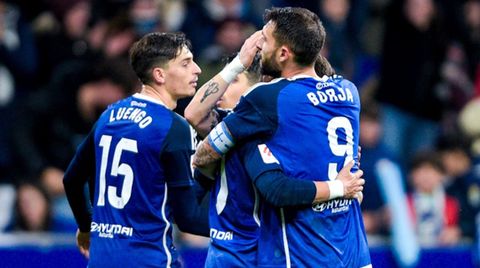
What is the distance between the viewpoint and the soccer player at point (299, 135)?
6.97 meters

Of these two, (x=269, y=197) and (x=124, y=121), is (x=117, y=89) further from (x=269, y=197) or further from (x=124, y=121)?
(x=269, y=197)

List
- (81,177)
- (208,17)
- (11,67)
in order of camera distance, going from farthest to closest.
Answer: (208,17)
(11,67)
(81,177)

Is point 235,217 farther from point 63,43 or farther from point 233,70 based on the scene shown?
point 63,43

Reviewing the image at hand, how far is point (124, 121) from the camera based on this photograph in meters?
7.56

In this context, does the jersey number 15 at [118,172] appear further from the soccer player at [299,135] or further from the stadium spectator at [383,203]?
the stadium spectator at [383,203]

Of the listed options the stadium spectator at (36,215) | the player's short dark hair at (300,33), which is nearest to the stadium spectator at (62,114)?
the stadium spectator at (36,215)

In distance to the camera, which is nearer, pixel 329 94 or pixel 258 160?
pixel 258 160

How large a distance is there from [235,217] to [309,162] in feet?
1.89

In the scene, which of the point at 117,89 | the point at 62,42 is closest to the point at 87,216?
the point at 117,89

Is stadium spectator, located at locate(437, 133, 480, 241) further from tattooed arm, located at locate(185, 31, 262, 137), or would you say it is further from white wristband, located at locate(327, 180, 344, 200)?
white wristband, located at locate(327, 180, 344, 200)

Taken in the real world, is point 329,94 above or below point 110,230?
above

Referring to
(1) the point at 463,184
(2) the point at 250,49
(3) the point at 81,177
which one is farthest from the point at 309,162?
(1) the point at 463,184

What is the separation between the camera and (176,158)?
24.5 feet

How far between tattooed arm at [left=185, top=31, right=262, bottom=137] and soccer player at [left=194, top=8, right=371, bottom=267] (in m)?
0.22
